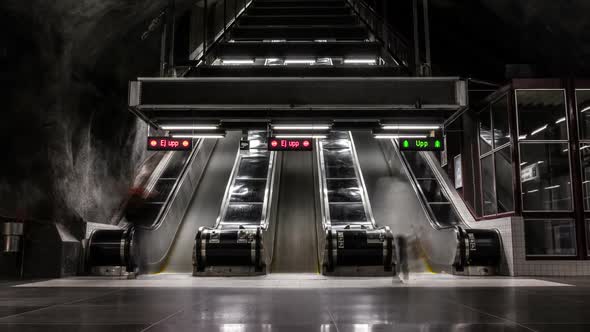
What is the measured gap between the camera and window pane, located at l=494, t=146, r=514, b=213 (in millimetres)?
13305

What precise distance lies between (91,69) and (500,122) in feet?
35.5

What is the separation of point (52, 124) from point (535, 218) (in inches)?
439

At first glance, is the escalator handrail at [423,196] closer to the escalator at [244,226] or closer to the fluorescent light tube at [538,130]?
the fluorescent light tube at [538,130]

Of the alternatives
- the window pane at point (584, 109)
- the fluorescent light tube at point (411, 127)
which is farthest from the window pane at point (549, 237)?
the fluorescent light tube at point (411, 127)

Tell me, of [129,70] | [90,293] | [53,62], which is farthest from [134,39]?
[90,293]

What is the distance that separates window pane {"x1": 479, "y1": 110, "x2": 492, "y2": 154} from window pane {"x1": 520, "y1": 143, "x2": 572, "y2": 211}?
5.84 ft

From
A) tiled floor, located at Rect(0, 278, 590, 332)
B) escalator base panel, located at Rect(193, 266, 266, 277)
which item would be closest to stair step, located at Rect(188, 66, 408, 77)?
escalator base panel, located at Rect(193, 266, 266, 277)

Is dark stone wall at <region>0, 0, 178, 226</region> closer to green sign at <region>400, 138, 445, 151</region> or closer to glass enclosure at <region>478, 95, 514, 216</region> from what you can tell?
green sign at <region>400, 138, 445, 151</region>

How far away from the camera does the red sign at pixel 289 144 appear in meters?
12.5

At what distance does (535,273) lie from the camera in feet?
37.9

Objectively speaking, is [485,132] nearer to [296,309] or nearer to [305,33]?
[305,33]

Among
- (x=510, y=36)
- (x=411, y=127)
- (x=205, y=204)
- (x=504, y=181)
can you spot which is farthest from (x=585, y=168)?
(x=205, y=204)

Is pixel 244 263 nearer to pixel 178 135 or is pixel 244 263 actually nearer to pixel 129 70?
pixel 178 135

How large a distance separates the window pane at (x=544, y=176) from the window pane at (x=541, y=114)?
360mm
